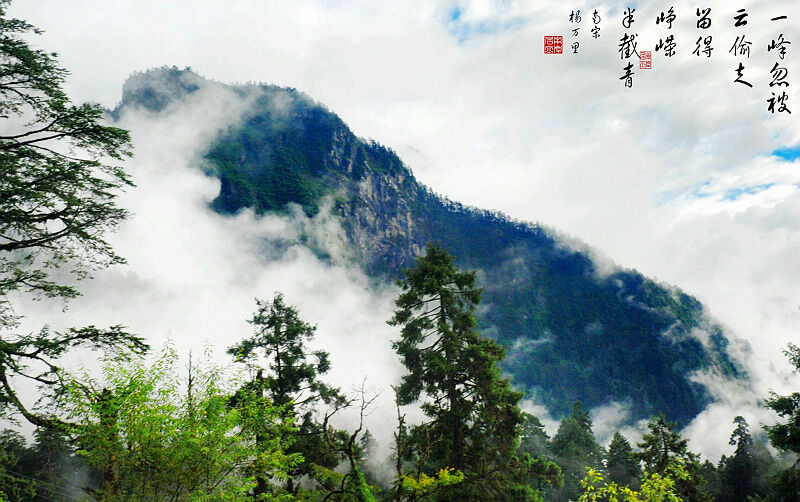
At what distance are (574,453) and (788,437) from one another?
157 ft

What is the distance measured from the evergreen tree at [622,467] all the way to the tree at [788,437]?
35522 mm

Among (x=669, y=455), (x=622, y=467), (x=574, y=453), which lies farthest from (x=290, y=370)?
(x=574, y=453)

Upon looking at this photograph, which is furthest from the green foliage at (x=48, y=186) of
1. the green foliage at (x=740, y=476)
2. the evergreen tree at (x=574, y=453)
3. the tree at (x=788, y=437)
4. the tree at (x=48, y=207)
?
the evergreen tree at (x=574, y=453)

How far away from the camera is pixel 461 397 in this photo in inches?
731

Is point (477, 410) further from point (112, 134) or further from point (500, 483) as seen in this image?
point (112, 134)

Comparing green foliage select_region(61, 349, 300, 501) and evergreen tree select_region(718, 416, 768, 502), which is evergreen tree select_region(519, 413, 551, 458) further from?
green foliage select_region(61, 349, 300, 501)

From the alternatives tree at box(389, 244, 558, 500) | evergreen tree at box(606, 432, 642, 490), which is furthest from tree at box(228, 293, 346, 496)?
evergreen tree at box(606, 432, 642, 490)

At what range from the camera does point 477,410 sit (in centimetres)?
1819

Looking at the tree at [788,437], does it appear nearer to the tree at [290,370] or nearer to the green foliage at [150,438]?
the tree at [290,370]

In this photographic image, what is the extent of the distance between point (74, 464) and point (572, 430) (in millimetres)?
63118

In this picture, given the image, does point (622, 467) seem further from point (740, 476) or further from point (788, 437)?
point (788, 437)

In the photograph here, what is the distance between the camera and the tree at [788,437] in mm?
17328

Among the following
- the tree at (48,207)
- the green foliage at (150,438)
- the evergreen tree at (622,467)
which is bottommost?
the evergreen tree at (622,467)

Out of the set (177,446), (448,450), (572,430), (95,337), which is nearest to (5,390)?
(95,337)
